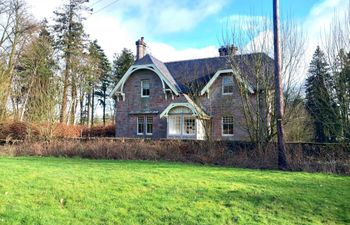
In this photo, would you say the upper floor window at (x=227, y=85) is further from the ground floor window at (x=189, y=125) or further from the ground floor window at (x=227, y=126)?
the ground floor window at (x=189, y=125)

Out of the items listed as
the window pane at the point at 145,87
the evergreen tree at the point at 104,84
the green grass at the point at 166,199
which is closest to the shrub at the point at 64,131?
the window pane at the point at 145,87

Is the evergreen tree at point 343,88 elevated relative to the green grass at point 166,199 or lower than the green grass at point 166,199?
A: elevated

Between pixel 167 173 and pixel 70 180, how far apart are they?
124 inches

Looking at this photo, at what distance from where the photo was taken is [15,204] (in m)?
7.07

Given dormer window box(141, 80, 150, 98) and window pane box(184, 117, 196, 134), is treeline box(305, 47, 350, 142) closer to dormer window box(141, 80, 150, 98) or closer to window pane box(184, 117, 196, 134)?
window pane box(184, 117, 196, 134)

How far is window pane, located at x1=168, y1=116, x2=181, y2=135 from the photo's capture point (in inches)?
1074

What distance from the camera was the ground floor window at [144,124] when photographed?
2961 cm

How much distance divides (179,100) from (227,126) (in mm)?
4454

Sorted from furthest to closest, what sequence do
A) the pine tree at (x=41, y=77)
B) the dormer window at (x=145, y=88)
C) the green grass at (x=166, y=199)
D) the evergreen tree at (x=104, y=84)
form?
the evergreen tree at (x=104, y=84)
the dormer window at (x=145, y=88)
the pine tree at (x=41, y=77)
the green grass at (x=166, y=199)

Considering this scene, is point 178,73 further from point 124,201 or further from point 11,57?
point 124,201

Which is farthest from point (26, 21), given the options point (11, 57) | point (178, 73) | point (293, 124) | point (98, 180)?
point (98, 180)

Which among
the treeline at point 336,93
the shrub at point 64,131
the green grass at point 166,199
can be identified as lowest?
the green grass at point 166,199

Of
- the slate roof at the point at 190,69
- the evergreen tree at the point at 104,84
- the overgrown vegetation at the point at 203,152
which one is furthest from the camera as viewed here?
the evergreen tree at the point at 104,84

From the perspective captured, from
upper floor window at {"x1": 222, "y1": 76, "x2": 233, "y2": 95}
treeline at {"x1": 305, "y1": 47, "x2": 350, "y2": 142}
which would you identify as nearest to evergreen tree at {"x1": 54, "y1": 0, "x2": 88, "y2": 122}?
upper floor window at {"x1": 222, "y1": 76, "x2": 233, "y2": 95}
